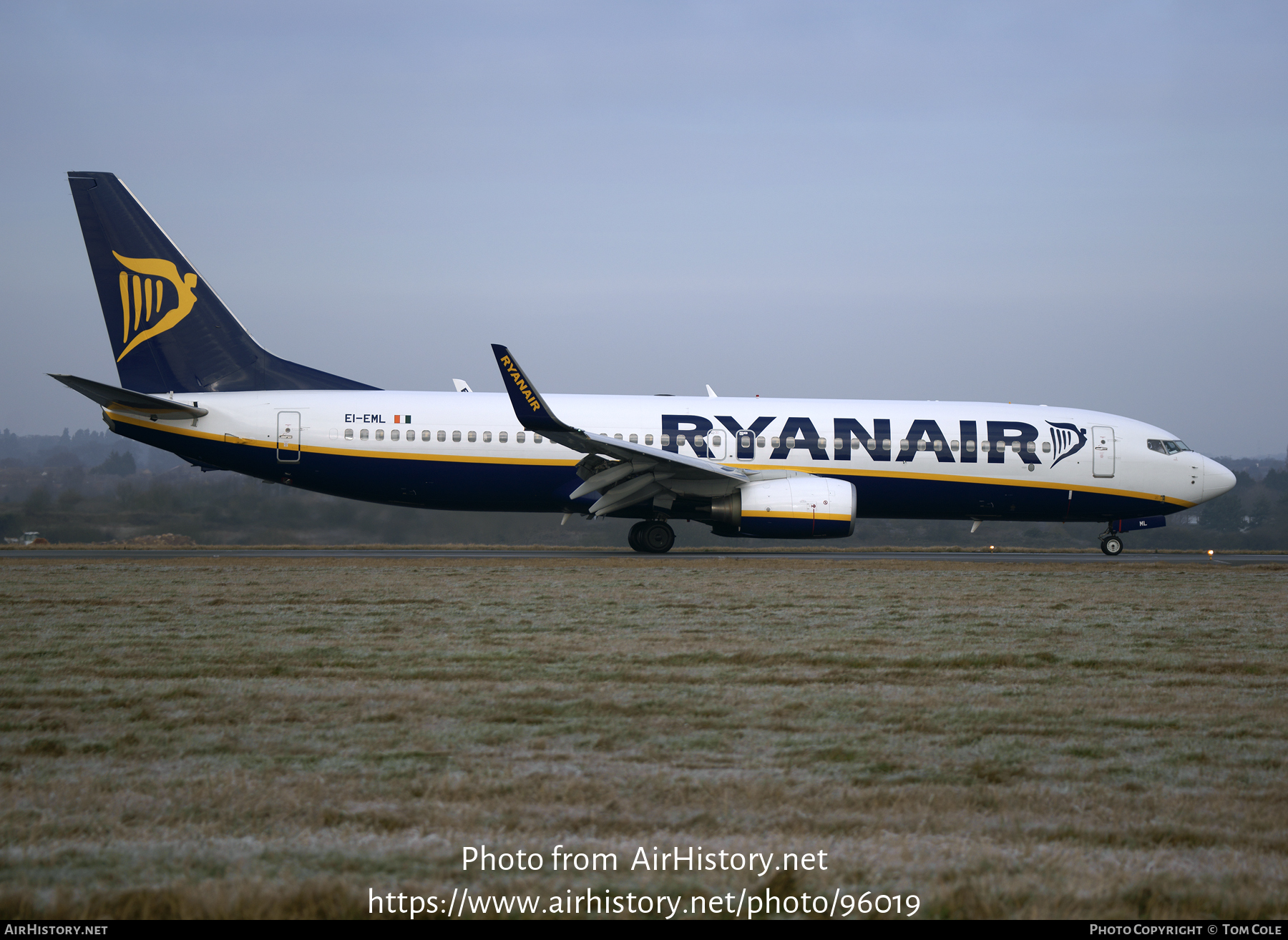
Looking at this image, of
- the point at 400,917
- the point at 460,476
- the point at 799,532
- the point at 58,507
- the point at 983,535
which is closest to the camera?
the point at 400,917

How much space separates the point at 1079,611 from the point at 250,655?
8604mm

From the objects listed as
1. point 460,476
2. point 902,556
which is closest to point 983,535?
point 902,556

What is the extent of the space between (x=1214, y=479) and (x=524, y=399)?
49.7ft

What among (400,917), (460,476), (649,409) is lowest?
(400,917)

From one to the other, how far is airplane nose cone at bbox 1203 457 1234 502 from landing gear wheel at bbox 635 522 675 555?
1168 cm

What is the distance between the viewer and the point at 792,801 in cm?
419

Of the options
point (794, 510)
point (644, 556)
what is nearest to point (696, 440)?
point (644, 556)

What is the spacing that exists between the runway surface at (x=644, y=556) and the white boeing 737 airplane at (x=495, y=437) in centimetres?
100

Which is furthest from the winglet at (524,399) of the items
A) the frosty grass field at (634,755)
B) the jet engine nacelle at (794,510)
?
the frosty grass field at (634,755)

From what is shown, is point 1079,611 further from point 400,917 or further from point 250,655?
point 400,917

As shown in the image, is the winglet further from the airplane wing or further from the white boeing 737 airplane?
the white boeing 737 airplane

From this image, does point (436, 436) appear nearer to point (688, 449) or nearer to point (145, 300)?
point (688, 449)

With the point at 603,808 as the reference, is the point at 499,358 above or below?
above

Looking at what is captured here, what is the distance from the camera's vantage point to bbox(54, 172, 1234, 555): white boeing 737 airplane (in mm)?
20047
